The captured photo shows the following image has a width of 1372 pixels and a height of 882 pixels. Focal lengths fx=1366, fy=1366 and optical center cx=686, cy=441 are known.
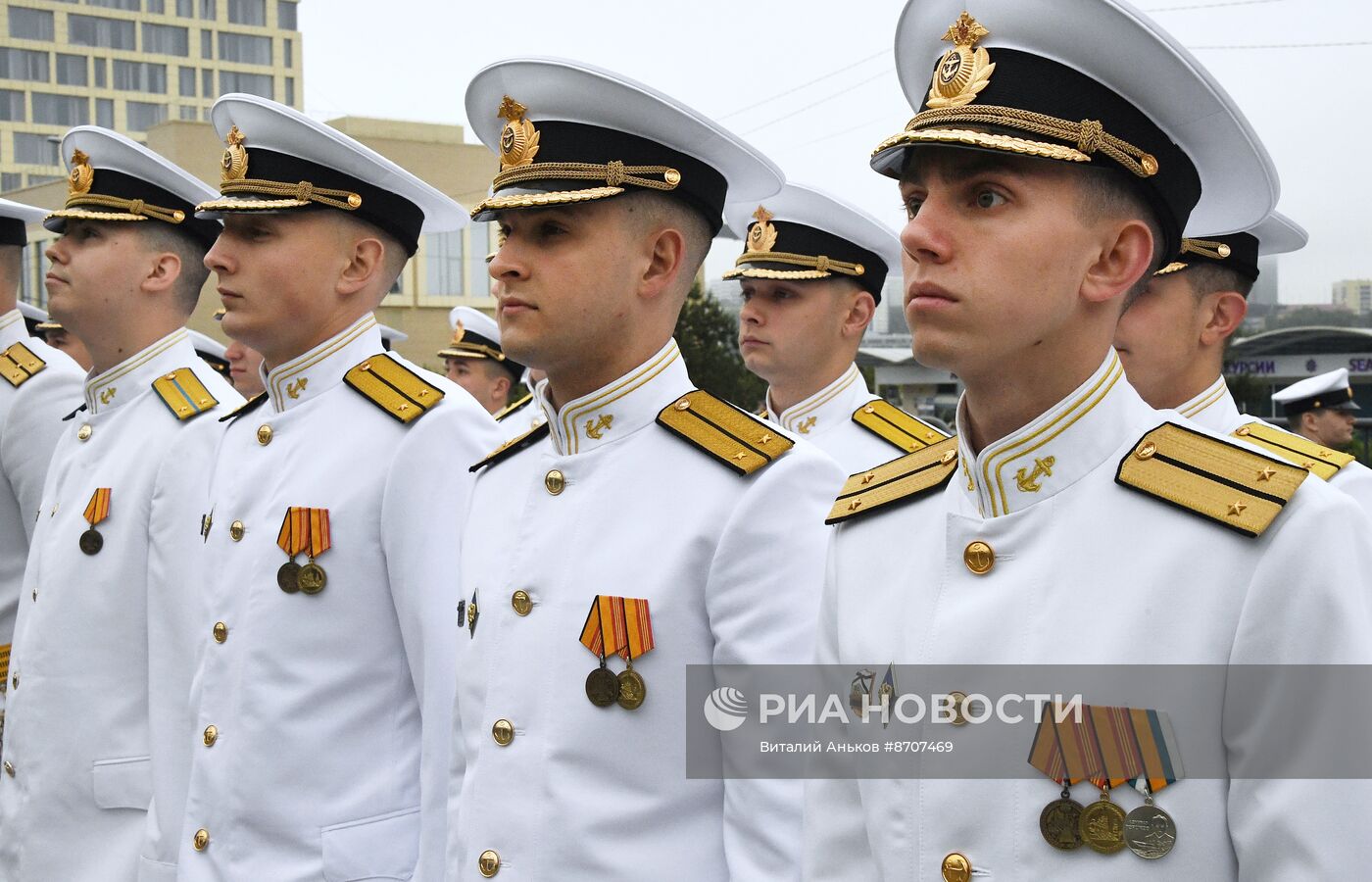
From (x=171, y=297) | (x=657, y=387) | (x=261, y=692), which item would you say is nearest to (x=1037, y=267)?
(x=657, y=387)

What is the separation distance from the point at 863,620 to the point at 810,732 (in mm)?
322

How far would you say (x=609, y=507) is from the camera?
3109 millimetres

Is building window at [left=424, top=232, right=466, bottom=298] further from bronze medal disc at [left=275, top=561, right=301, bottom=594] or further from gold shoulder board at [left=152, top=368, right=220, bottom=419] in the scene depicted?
bronze medal disc at [left=275, top=561, right=301, bottom=594]

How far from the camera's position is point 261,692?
360cm

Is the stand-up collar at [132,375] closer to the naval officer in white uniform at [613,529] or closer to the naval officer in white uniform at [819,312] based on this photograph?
the naval officer in white uniform at [613,529]

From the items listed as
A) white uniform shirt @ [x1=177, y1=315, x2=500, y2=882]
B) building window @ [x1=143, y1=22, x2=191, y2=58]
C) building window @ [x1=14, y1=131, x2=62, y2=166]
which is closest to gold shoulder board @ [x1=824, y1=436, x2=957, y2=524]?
white uniform shirt @ [x1=177, y1=315, x2=500, y2=882]

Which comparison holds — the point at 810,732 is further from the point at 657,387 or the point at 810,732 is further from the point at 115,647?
the point at 115,647

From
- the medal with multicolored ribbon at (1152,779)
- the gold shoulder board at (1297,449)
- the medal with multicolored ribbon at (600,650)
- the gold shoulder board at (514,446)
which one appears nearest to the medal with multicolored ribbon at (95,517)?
the gold shoulder board at (514,446)

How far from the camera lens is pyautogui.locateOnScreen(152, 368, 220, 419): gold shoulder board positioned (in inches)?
183

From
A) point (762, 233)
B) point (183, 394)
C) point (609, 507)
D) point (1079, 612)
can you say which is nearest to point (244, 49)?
point (762, 233)

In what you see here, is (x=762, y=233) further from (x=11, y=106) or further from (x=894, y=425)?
Answer: (x=11, y=106)

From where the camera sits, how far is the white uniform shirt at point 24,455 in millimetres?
5438

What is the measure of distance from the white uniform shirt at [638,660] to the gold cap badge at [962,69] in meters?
0.95

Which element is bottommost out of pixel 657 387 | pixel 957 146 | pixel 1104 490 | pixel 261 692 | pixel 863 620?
pixel 261 692
